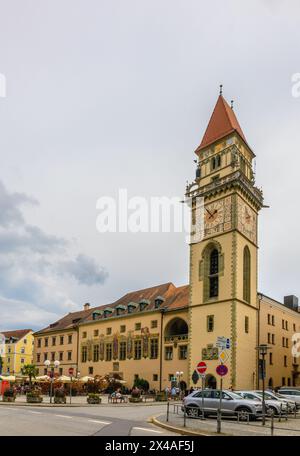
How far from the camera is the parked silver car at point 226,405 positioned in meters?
23.1

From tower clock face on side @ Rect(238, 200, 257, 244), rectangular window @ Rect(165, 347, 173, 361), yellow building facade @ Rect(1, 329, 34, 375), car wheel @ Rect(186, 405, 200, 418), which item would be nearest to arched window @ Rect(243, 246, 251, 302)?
tower clock face on side @ Rect(238, 200, 257, 244)

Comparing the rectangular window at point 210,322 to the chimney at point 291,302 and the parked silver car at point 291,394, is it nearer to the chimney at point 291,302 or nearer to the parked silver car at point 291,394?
the parked silver car at point 291,394

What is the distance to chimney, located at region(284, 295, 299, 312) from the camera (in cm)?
6456

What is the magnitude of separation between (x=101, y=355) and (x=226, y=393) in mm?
42027

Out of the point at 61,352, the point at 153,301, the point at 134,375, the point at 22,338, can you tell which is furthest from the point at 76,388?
the point at 22,338

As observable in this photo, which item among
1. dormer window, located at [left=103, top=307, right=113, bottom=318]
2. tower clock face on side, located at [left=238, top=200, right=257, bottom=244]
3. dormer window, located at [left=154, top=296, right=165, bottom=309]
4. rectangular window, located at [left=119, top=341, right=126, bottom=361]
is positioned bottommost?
rectangular window, located at [left=119, top=341, right=126, bottom=361]

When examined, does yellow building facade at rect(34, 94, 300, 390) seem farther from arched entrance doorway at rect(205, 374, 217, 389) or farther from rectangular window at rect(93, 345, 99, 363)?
rectangular window at rect(93, 345, 99, 363)

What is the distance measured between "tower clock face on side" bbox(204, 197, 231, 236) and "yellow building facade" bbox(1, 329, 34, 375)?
69818 millimetres

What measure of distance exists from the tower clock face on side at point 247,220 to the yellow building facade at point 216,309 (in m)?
0.10

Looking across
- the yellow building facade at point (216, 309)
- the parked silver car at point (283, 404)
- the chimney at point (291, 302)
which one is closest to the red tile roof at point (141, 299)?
the yellow building facade at point (216, 309)

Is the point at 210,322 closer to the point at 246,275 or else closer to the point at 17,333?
the point at 246,275

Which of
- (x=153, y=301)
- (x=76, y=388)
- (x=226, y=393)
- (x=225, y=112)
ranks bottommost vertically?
(x=76, y=388)
